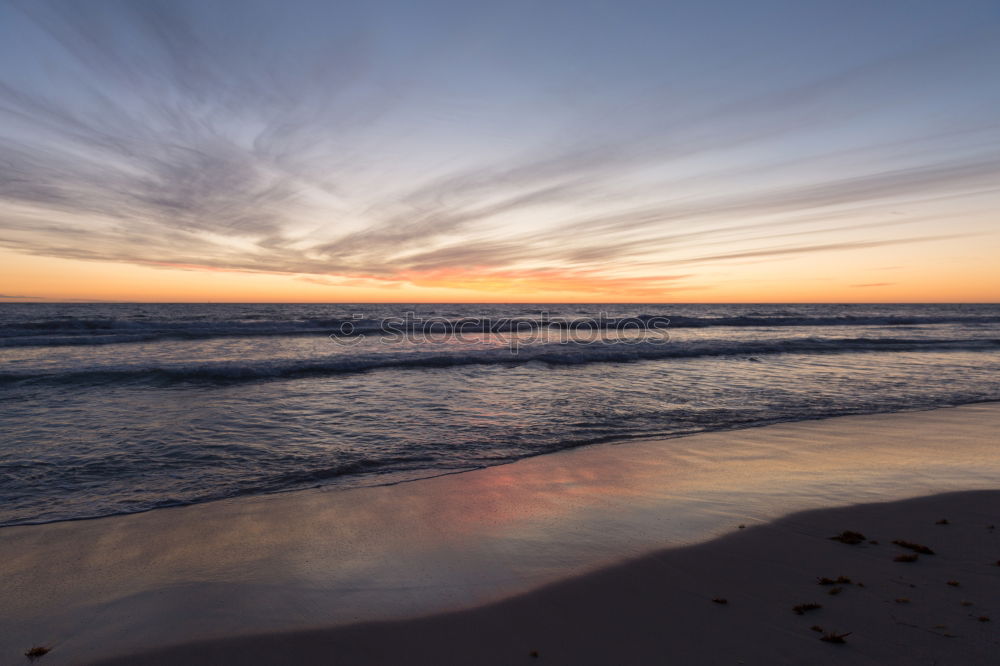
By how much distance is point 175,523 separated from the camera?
5.00 m

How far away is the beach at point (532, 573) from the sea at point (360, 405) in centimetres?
104

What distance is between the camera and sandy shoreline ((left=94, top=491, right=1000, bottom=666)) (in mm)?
2947

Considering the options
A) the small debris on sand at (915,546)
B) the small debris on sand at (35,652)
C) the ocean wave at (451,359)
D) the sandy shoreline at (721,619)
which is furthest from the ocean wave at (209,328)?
the small debris on sand at (915,546)

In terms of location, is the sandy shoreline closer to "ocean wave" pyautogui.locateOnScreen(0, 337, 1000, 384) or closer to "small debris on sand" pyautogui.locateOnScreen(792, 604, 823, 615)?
"small debris on sand" pyautogui.locateOnScreen(792, 604, 823, 615)

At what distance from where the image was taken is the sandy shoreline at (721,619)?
2947 mm

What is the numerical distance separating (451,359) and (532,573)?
15360 mm

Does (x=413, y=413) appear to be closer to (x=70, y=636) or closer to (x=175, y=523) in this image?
(x=175, y=523)

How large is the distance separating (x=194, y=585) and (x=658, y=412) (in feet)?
28.9

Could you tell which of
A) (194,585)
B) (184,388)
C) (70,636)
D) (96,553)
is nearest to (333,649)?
(194,585)

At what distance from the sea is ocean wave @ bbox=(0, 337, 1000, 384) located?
5.3 inches

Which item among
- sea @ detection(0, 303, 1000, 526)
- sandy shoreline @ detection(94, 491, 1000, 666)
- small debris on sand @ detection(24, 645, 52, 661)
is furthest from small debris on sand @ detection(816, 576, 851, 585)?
small debris on sand @ detection(24, 645, 52, 661)

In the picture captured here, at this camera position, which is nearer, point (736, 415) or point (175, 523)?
point (175, 523)

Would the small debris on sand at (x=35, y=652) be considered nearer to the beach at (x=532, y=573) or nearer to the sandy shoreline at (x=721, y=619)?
the beach at (x=532, y=573)

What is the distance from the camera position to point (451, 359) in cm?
1912
